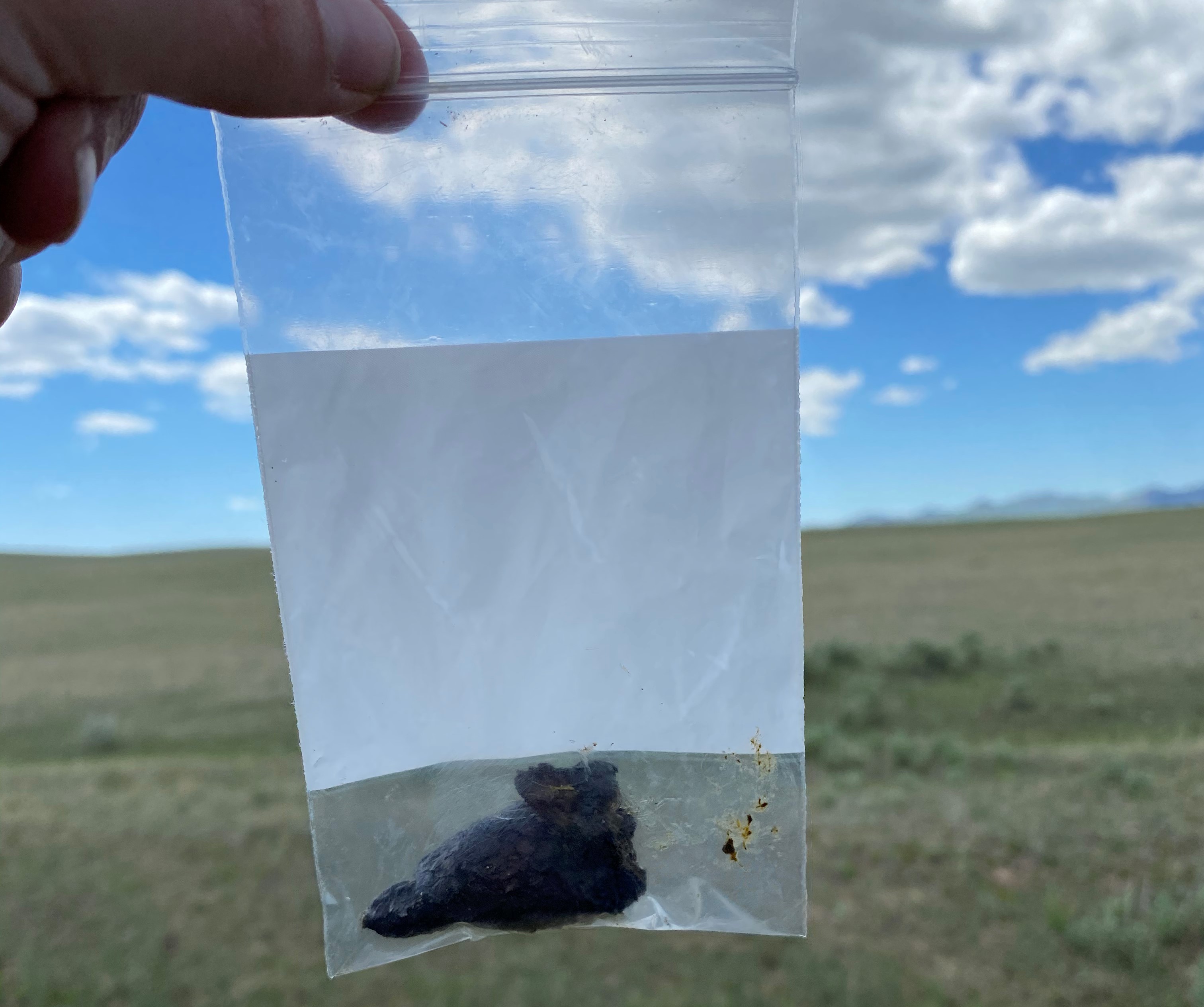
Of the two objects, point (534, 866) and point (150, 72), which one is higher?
point (150, 72)

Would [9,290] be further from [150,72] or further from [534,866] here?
[534,866]

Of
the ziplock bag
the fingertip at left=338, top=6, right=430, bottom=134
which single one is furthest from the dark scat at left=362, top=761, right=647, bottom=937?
the fingertip at left=338, top=6, right=430, bottom=134

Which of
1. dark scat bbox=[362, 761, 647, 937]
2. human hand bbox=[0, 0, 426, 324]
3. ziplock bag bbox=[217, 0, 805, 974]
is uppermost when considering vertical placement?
human hand bbox=[0, 0, 426, 324]

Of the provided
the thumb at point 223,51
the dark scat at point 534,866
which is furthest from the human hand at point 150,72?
the dark scat at point 534,866

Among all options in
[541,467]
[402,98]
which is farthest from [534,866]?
[402,98]

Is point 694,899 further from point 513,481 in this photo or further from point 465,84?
point 465,84

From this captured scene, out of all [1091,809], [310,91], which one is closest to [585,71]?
[310,91]

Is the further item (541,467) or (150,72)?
(541,467)

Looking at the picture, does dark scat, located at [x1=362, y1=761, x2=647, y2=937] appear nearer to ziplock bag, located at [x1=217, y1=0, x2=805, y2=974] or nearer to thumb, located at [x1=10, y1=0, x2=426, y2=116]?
ziplock bag, located at [x1=217, y1=0, x2=805, y2=974]
